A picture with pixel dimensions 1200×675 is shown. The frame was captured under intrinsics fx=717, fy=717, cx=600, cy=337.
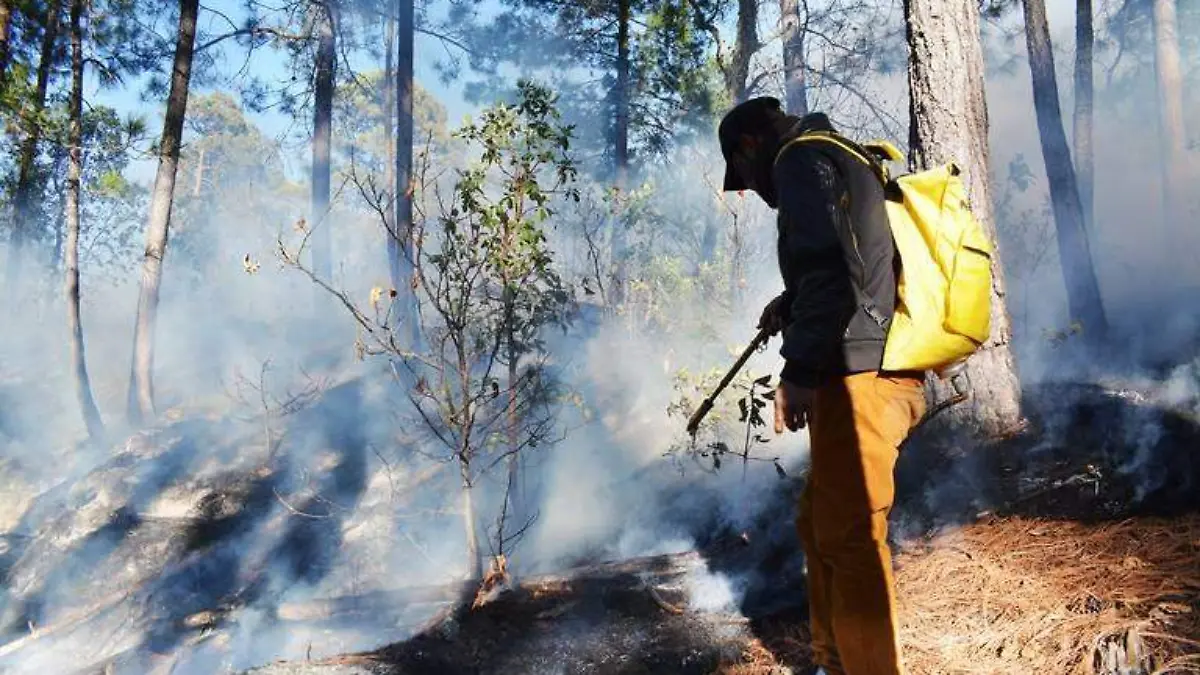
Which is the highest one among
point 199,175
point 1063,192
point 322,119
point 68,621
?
point 199,175

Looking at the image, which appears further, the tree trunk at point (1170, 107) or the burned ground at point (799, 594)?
the tree trunk at point (1170, 107)

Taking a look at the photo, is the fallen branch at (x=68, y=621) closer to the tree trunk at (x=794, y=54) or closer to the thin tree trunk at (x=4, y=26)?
the thin tree trunk at (x=4, y=26)

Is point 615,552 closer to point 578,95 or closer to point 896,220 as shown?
Answer: point 896,220

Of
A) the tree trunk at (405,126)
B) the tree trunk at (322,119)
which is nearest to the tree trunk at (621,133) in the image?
the tree trunk at (405,126)

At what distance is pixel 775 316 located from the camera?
96.9 inches

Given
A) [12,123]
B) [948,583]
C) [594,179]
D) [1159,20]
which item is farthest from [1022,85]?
[12,123]

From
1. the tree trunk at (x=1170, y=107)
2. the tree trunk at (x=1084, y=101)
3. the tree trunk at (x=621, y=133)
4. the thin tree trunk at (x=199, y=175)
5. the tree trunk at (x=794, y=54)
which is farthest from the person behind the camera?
the thin tree trunk at (x=199, y=175)

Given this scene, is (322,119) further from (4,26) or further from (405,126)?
(4,26)

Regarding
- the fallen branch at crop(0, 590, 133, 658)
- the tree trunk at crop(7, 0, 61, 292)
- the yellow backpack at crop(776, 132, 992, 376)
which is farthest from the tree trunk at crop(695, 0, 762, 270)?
the fallen branch at crop(0, 590, 133, 658)

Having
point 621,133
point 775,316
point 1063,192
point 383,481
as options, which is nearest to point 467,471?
point 775,316

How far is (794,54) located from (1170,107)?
27.0ft

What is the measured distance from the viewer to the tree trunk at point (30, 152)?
30.3ft

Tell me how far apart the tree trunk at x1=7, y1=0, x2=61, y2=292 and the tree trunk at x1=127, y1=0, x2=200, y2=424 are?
1.55m

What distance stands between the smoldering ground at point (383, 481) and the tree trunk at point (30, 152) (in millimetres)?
3276
